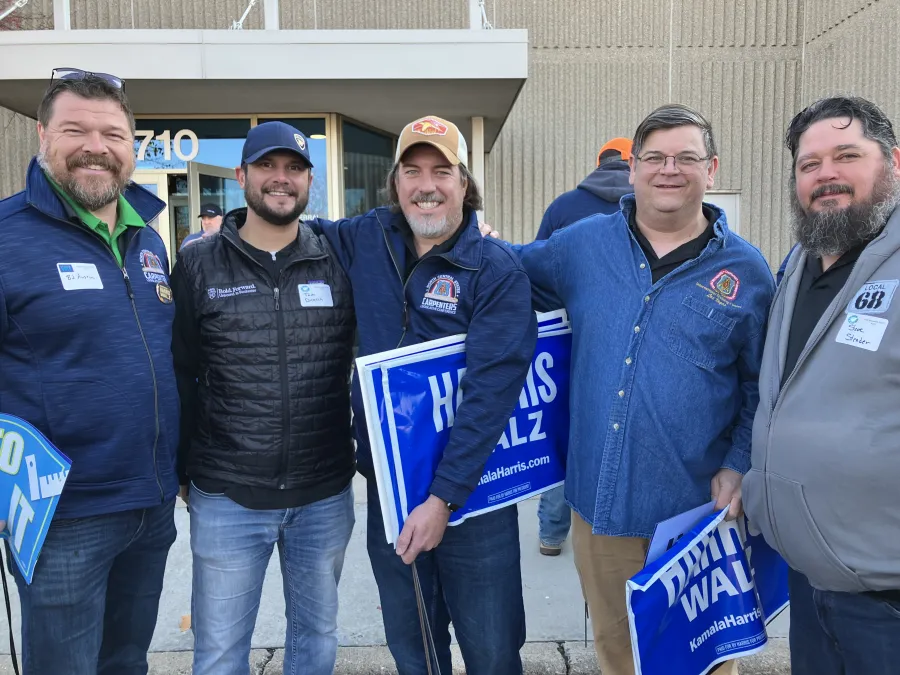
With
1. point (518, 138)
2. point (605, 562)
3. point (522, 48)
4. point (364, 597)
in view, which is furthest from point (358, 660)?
point (518, 138)

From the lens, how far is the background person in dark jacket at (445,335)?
226cm

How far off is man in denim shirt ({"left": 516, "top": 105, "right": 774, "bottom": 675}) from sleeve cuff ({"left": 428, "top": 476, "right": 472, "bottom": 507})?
49cm

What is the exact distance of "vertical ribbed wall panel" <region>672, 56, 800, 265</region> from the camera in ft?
33.9

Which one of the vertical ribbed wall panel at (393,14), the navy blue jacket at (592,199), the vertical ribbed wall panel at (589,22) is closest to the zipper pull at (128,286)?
the navy blue jacket at (592,199)

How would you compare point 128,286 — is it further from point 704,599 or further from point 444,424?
point 704,599

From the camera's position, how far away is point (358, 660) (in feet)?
10.5

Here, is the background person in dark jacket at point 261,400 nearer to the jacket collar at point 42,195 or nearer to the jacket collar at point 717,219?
the jacket collar at point 42,195

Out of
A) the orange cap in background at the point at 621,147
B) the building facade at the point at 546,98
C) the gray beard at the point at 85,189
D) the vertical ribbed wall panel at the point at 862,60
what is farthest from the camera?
the vertical ribbed wall panel at the point at 862,60

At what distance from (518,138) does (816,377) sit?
9102 millimetres

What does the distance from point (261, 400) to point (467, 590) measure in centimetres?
104

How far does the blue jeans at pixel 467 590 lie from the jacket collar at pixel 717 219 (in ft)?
4.07

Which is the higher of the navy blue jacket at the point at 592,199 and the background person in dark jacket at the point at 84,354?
the navy blue jacket at the point at 592,199

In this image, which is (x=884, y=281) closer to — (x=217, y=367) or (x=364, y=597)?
(x=217, y=367)

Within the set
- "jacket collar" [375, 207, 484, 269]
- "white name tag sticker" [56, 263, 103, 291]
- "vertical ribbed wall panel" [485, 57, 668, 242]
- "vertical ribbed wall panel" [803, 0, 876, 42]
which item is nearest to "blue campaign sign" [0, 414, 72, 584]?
"white name tag sticker" [56, 263, 103, 291]
